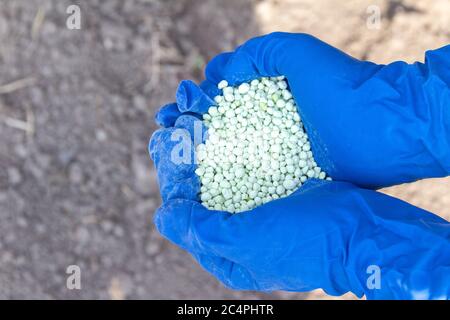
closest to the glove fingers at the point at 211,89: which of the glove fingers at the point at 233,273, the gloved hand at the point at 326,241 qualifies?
the gloved hand at the point at 326,241

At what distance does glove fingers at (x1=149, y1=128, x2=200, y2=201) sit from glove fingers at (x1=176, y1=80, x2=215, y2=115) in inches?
2.0

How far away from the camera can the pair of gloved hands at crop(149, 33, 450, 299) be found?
0.94m

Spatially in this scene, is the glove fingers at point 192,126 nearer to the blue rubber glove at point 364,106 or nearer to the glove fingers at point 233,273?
the blue rubber glove at point 364,106

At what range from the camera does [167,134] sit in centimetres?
114

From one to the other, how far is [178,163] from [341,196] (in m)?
0.33

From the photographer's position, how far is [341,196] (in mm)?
1033

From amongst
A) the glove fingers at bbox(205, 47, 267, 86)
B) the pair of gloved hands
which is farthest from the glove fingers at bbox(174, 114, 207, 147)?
the glove fingers at bbox(205, 47, 267, 86)

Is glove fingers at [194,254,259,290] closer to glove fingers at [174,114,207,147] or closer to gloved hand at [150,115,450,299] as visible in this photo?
gloved hand at [150,115,450,299]

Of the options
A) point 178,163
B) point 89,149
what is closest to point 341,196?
point 178,163

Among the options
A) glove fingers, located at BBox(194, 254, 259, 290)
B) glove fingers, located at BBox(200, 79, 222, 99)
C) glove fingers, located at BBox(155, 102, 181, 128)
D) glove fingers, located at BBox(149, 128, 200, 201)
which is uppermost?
glove fingers, located at BBox(200, 79, 222, 99)

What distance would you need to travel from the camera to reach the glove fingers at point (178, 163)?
3.70 feet
